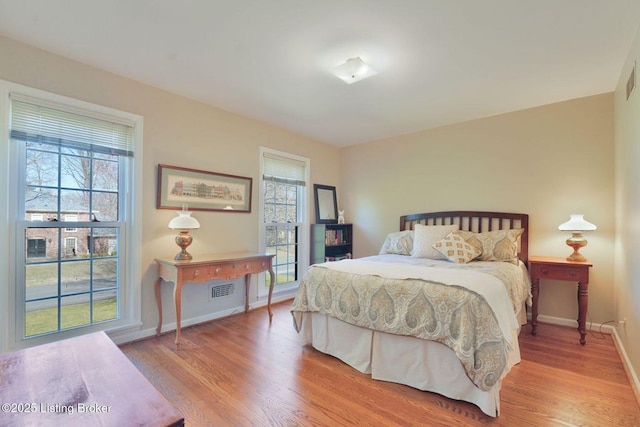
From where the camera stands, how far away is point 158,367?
238 cm

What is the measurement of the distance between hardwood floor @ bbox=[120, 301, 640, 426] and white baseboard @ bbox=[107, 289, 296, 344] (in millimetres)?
84

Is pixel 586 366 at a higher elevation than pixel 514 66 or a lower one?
lower

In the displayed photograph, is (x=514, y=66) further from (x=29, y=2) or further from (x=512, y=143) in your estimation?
(x=29, y=2)

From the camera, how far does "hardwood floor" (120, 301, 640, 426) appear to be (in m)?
1.78

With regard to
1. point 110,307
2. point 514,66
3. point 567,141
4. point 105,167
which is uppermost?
point 514,66

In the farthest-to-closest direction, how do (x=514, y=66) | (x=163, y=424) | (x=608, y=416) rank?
(x=514, y=66) → (x=608, y=416) → (x=163, y=424)

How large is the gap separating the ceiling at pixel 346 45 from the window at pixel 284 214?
1.10 m

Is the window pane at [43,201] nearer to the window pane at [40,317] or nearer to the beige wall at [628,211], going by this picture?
the window pane at [40,317]

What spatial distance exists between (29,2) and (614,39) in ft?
13.0

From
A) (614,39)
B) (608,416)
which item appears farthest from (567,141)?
(608,416)

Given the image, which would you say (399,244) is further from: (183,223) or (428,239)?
(183,223)

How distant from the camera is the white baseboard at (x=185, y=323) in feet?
9.18

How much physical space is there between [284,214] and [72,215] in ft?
8.13

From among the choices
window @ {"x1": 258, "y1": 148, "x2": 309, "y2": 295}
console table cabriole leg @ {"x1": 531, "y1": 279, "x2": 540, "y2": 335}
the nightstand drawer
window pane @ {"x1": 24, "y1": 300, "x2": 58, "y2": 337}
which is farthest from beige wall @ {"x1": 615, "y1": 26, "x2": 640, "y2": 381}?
window pane @ {"x1": 24, "y1": 300, "x2": 58, "y2": 337}
